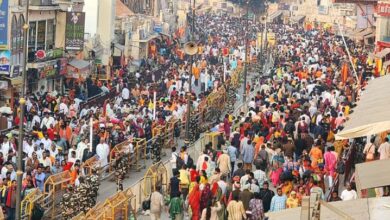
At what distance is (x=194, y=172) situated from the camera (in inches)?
730

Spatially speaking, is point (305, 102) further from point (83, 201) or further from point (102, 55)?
point (102, 55)

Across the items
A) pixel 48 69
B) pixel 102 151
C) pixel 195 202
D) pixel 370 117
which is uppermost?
pixel 370 117

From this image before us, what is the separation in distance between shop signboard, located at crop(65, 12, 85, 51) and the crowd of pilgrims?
795cm

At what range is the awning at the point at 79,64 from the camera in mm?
37400

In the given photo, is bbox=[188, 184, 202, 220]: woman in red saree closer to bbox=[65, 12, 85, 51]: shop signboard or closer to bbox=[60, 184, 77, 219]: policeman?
bbox=[60, 184, 77, 219]: policeman

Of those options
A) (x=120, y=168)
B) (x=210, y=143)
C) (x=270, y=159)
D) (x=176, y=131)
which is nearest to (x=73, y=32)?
(x=176, y=131)

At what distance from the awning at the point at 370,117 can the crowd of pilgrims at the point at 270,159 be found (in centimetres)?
117

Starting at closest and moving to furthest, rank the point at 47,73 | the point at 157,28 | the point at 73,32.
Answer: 1. the point at 47,73
2. the point at 73,32
3. the point at 157,28

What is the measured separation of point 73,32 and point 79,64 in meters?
1.29

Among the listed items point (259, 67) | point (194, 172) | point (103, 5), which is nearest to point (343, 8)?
point (259, 67)

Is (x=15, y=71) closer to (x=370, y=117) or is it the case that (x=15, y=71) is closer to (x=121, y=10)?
(x=370, y=117)

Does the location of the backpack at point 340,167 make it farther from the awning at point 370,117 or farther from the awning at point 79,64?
the awning at point 79,64

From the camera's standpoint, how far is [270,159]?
67.7 ft

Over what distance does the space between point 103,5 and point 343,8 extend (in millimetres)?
43534
